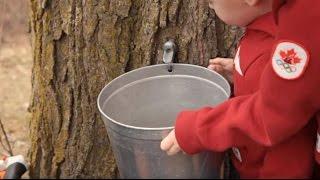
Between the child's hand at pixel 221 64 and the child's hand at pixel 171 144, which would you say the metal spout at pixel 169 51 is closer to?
the child's hand at pixel 221 64

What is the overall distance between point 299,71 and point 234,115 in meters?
0.22

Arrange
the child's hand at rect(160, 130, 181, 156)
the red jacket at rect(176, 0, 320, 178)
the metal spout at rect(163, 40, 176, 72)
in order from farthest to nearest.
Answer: the metal spout at rect(163, 40, 176, 72)
the child's hand at rect(160, 130, 181, 156)
the red jacket at rect(176, 0, 320, 178)

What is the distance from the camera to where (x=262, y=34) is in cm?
177

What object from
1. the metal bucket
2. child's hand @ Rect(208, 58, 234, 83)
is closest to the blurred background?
the metal bucket

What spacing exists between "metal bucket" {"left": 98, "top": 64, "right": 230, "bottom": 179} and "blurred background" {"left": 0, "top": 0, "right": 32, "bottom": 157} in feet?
4.84

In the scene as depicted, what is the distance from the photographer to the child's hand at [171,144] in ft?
5.59

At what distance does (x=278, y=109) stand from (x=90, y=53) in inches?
35.5

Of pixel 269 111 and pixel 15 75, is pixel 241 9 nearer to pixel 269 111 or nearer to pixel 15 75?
pixel 269 111

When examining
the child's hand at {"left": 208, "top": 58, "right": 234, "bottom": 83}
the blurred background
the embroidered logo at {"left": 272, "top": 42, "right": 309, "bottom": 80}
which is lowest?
the blurred background

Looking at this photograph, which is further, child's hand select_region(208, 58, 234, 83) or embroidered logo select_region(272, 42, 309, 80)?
child's hand select_region(208, 58, 234, 83)

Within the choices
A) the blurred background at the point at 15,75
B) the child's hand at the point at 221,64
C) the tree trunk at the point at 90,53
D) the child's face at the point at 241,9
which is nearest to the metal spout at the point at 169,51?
the tree trunk at the point at 90,53

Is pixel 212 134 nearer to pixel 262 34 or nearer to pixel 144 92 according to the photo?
pixel 262 34

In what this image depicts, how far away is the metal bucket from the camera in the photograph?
1.76 metres

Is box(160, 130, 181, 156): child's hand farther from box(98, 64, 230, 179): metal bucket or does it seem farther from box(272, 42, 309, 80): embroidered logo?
box(272, 42, 309, 80): embroidered logo
